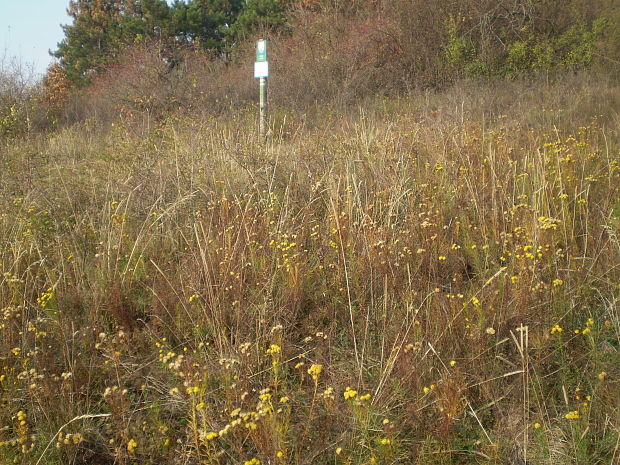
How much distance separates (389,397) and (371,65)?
12.2m

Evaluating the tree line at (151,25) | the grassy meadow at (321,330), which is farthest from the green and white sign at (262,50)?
the tree line at (151,25)

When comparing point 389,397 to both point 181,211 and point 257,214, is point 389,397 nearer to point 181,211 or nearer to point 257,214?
point 257,214

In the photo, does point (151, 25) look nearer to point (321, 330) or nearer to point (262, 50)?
point (262, 50)

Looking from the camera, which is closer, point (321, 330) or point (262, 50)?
point (321, 330)

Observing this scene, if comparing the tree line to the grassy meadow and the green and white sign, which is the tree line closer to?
the green and white sign

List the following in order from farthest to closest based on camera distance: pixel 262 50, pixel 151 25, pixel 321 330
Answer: pixel 151 25
pixel 262 50
pixel 321 330

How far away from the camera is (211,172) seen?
441cm

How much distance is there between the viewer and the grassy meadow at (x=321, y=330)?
189cm

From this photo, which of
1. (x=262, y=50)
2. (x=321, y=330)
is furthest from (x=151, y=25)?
(x=321, y=330)

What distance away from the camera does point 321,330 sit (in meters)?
2.63

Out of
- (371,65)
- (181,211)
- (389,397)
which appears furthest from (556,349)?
(371,65)

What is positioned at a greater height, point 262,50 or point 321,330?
point 262,50

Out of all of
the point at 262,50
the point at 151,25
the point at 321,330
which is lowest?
the point at 321,330

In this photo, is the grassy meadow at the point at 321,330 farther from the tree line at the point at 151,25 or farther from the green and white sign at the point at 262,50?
the tree line at the point at 151,25
